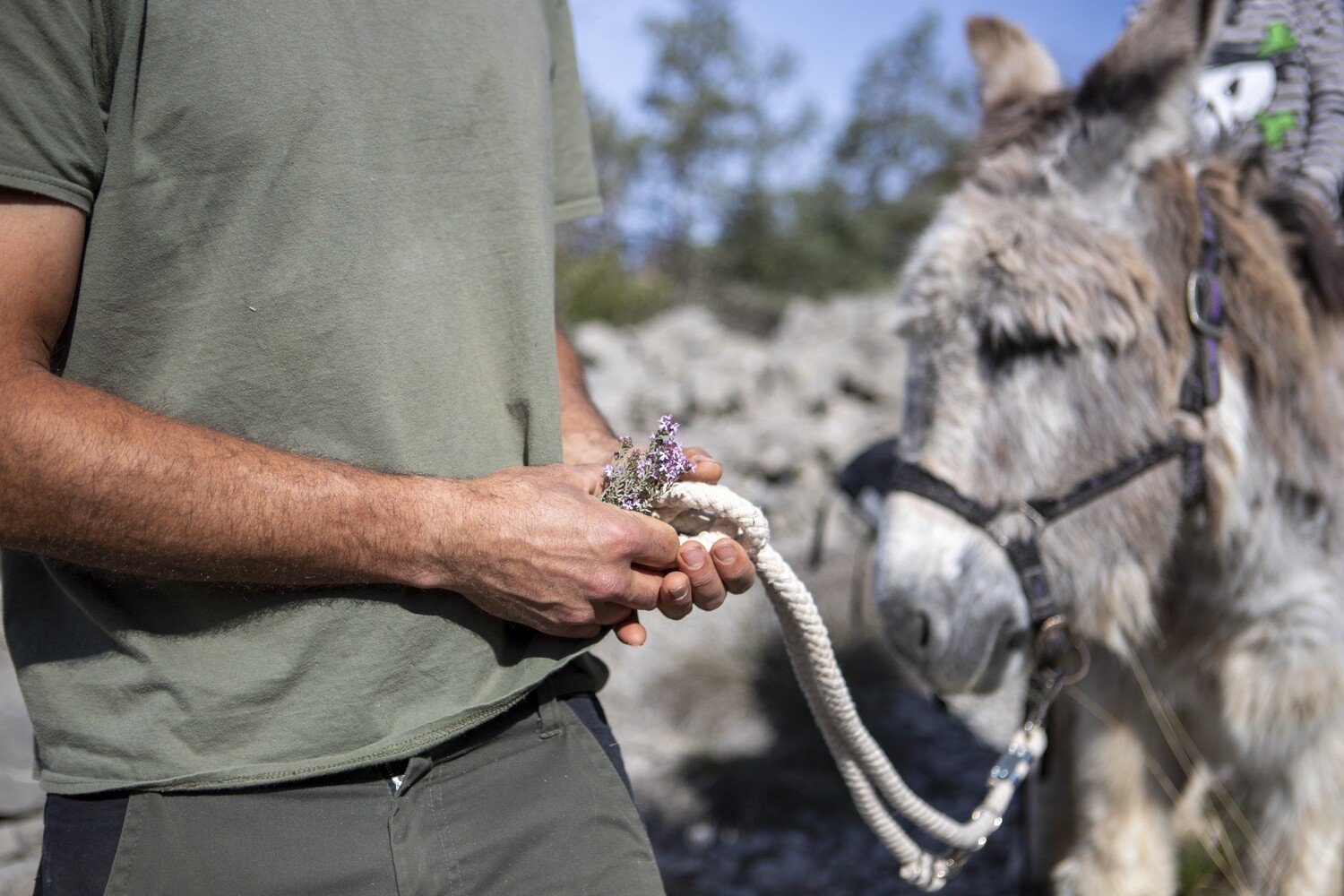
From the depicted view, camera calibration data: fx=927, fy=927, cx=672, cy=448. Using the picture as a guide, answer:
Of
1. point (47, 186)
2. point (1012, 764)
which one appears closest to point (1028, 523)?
point (1012, 764)

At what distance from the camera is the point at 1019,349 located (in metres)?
1.97

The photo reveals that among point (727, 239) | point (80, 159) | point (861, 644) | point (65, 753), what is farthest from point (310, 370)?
point (727, 239)

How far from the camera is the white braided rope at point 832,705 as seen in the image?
125cm

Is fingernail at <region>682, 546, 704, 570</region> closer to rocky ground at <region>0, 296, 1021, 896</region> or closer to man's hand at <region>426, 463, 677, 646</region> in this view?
man's hand at <region>426, 463, 677, 646</region>

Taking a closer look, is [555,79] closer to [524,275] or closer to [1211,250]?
[524,275]

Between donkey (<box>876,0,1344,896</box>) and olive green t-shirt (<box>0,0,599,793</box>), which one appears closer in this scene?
olive green t-shirt (<box>0,0,599,793</box>)

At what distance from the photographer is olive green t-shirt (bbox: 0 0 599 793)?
1006mm

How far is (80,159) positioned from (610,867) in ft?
3.37

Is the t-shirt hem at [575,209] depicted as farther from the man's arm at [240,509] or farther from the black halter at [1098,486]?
the black halter at [1098,486]

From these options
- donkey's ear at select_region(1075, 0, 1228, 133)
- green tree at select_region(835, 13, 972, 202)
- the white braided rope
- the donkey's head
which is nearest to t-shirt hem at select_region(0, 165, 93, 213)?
the white braided rope

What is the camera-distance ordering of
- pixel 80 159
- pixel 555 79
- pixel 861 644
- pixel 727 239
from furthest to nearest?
pixel 727 239
pixel 861 644
pixel 555 79
pixel 80 159

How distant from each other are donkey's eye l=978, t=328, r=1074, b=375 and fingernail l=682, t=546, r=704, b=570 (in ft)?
3.57

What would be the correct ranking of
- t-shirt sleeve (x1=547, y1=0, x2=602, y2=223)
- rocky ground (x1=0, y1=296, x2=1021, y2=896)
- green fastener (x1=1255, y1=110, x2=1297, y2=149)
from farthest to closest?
1. rocky ground (x1=0, y1=296, x2=1021, y2=896)
2. green fastener (x1=1255, y1=110, x2=1297, y2=149)
3. t-shirt sleeve (x1=547, y1=0, x2=602, y2=223)

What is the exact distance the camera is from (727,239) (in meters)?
20.6
